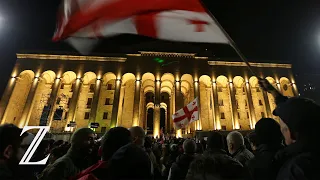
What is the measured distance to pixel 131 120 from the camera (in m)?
33.3

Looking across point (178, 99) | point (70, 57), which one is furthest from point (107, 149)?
point (70, 57)

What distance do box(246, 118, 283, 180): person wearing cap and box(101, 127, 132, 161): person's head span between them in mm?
1647

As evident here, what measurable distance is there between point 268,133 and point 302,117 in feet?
3.16

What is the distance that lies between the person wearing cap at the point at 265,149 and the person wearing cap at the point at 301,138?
391 mm

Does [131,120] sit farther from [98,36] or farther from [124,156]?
[124,156]

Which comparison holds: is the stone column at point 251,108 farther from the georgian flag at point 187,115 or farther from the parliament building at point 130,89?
the georgian flag at point 187,115

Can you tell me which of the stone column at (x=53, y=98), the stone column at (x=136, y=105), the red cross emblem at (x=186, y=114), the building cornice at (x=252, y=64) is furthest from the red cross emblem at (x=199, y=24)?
the building cornice at (x=252, y=64)

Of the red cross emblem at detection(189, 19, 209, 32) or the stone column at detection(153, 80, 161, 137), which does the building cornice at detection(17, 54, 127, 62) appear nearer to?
the stone column at detection(153, 80, 161, 137)

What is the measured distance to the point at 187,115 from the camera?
11.4m

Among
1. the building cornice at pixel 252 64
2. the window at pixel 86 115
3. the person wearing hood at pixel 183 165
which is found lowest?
the person wearing hood at pixel 183 165

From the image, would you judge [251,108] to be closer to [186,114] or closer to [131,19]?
[186,114]

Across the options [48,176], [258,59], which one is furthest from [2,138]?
[258,59]

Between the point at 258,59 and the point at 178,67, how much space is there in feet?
54.7

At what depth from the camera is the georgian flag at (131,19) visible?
352cm
